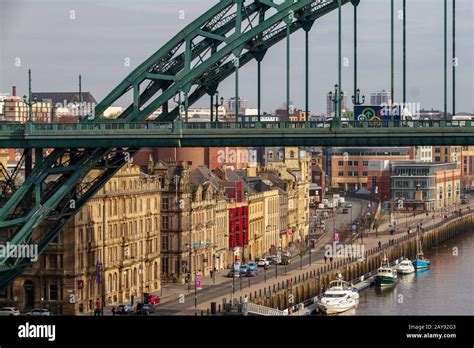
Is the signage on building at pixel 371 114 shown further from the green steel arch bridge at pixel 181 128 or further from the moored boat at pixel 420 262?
the moored boat at pixel 420 262

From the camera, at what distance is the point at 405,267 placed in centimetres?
9869

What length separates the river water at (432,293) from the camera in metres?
77.8

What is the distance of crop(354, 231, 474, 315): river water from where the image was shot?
77.8 metres

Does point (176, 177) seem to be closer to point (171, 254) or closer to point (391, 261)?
point (171, 254)

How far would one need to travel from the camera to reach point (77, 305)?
218ft

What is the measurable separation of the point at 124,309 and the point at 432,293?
24495 mm

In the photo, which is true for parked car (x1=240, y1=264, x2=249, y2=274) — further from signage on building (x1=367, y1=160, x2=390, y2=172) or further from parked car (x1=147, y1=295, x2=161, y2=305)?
signage on building (x1=367, y1=160, x2=390, y2=172)

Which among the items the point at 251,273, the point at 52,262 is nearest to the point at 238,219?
the point at 251,273

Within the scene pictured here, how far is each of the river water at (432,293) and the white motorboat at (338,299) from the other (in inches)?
22.7

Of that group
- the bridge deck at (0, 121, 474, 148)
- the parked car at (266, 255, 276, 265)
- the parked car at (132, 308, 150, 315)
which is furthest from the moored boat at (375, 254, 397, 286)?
the bridge deck at (0, 121, 474, 148)

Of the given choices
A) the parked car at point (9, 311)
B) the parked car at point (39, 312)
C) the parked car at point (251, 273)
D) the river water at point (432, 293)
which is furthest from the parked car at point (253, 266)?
the parked car at point (9, 311)

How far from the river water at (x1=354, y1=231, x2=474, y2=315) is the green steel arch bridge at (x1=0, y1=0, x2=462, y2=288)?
23.6 metres

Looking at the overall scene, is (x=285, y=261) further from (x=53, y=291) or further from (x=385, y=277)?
(x=53, y=291)
